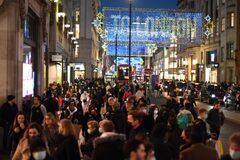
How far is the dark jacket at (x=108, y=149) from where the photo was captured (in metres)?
7.11

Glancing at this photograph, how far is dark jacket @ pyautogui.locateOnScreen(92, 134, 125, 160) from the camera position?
280 inches

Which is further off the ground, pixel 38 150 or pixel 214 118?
pixel 38 150

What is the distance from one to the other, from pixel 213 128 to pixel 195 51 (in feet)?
227

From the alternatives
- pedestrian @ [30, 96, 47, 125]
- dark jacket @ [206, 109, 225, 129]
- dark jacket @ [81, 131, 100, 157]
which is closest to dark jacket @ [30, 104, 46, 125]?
pedestrian @ [30, 96, 47, 125]

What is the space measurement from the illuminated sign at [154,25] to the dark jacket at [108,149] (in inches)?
2014

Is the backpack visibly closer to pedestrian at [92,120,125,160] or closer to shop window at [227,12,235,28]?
pedestrian at [92,120,125,160]

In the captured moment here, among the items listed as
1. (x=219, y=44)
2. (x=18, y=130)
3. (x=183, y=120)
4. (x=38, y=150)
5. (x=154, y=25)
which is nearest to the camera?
(x=38, y=150)

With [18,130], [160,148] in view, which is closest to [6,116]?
[18,130]

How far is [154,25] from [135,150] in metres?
53.8

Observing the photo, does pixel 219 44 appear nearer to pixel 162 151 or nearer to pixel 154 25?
pixel 154 25

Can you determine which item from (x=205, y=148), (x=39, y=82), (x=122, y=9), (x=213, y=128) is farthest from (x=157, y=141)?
(x=122, y=9)

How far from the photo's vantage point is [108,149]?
7164 mm

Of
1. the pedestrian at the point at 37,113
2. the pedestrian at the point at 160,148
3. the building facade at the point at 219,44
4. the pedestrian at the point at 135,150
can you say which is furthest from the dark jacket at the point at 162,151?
the building facade at the point at 219,44

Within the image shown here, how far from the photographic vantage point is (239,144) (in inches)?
272
